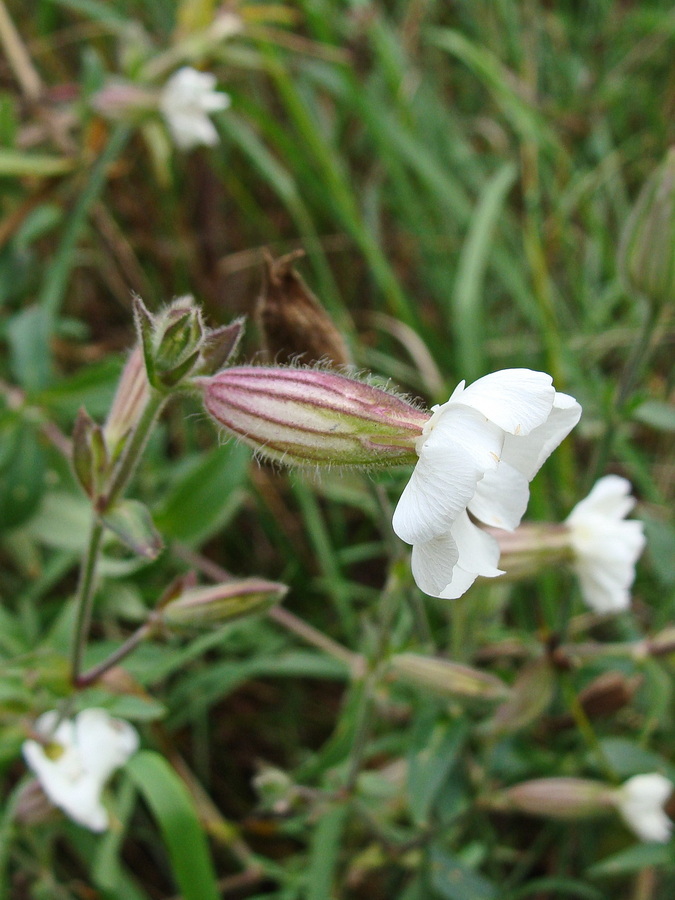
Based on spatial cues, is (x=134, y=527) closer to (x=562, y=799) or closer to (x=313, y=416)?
(x=313, y=416)

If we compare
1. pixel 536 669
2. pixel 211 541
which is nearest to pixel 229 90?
pixel 211 541

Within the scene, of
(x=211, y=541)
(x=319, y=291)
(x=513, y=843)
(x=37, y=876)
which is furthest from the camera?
(x=319, y=291)

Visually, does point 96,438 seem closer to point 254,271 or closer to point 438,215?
point 254,271

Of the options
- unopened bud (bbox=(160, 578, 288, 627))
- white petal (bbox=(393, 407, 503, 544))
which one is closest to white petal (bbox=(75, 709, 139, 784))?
unopened bud (bbox=(160, 578, 288, 627))

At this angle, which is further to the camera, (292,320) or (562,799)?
(562,799)

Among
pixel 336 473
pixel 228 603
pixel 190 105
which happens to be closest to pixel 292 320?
pixel 336 473

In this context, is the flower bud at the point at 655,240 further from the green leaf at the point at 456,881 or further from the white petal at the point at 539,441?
the green leaf at the point at 456,881
